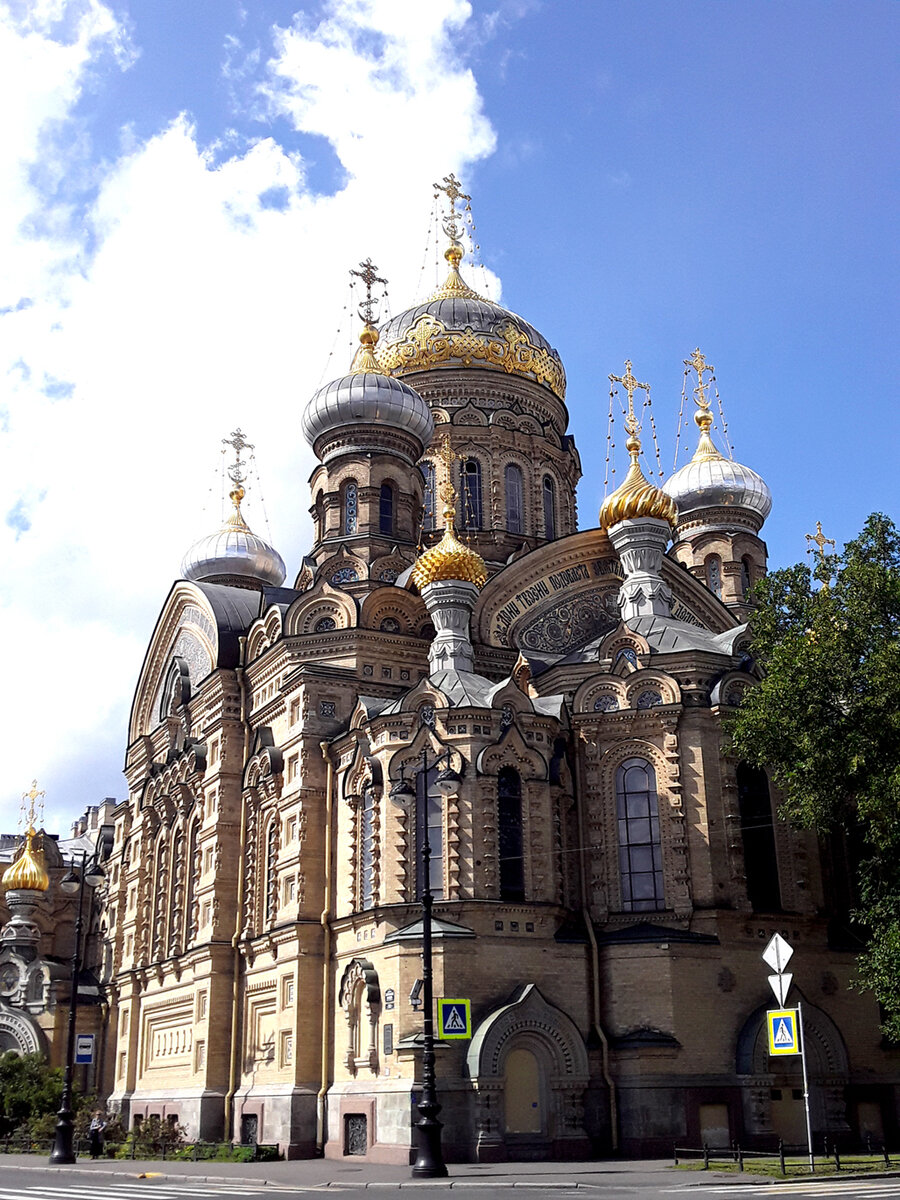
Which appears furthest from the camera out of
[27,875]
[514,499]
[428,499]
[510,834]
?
[27,875]

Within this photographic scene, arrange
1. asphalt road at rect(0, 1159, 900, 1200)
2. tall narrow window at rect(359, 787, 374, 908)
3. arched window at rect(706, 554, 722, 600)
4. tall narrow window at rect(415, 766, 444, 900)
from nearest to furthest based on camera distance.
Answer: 1. asphalt road at rect(0, 1159, 900, 1200)
2. tall narrow window at rect(415, 766, 444, 900)
3. tall narrow window at rect(359, 787, 374, 908)
4. arched window at rect(706, 554, 722, 600)

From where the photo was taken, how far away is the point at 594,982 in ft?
74.5

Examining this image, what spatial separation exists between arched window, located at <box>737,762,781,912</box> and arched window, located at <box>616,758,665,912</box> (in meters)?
1.68

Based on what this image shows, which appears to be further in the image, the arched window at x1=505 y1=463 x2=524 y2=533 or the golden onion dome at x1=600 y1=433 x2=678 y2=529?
the arched window at x1=505 y1=463 x2=524 y2=533

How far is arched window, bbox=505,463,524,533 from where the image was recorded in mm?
34156

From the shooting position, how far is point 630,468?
94.6ft

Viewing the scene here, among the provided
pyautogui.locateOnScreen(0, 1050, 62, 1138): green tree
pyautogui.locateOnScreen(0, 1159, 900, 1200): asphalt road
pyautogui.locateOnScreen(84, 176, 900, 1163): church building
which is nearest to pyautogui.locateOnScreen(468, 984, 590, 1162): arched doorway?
pyautogui.locateOnScreen(84, 176, 900, 1163): church building

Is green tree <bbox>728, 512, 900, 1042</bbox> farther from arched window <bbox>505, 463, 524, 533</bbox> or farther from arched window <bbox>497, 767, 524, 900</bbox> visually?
arched window <bbox>505, 463, 524, 533</bbox>

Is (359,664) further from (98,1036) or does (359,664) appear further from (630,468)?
(98,1036)

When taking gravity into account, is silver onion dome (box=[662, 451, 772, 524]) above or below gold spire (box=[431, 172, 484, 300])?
below

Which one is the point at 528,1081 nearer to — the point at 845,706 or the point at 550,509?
the point at 845,706

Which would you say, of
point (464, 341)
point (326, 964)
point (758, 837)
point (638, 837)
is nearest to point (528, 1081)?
point (638, 837)

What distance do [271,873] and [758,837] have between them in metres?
9.93

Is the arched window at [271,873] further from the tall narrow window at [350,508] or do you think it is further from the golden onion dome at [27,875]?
the golden onion dome at [27,875]
